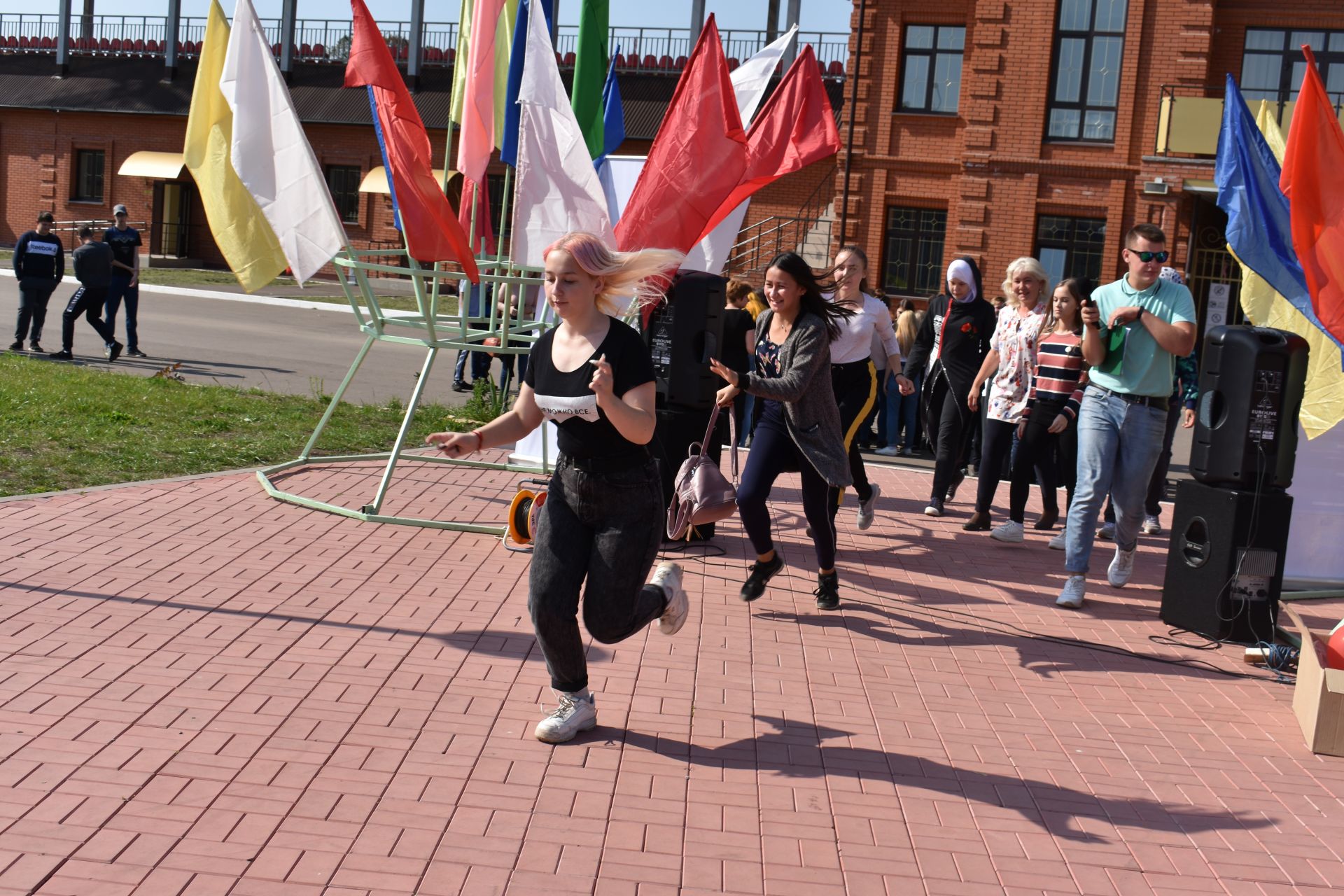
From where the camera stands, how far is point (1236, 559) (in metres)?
6.43

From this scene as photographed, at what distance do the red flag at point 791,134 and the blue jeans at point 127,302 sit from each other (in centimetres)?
1067

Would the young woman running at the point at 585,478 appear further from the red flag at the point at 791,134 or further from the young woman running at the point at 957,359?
the young woman running at the point at 957,359

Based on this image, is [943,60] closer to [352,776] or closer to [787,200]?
[787,200]

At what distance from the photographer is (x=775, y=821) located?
4.06 meters

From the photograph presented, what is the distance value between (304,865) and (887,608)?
13.2ft

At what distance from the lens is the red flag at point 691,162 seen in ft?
23.7

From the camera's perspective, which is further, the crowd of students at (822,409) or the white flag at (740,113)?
the white flag at (740,113)

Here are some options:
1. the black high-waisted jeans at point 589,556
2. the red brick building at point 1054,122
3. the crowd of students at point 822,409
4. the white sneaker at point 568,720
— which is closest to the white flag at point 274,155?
the crowd of students at point 822,409

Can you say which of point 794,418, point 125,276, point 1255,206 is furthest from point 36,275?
point 1255,206

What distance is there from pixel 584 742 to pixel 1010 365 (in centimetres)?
524

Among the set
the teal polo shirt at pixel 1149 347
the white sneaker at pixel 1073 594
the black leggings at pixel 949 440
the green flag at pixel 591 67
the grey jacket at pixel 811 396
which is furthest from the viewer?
the black leggings at pixel 949 440

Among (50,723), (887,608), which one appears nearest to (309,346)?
(887,608)

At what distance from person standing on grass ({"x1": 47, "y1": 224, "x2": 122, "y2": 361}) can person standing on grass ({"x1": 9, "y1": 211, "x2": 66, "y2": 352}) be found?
304 mm

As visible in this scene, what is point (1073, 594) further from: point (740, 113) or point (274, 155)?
point (274, 155)
